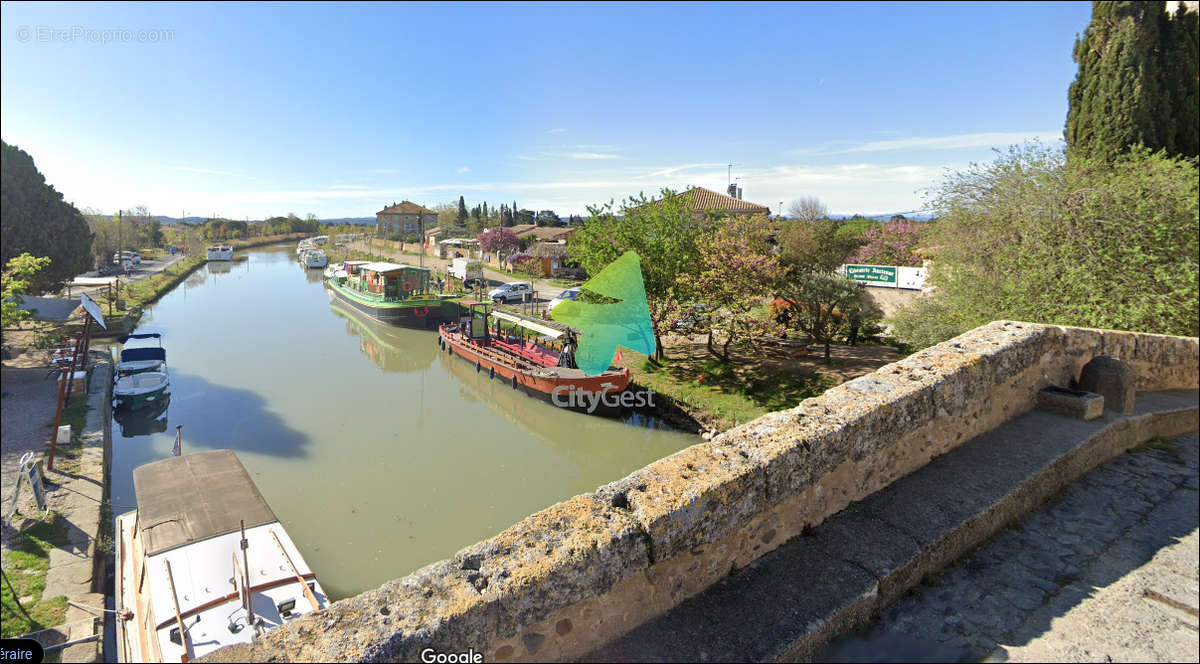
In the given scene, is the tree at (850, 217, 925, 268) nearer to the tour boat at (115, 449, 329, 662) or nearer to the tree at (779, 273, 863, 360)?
the tree at (779, 273, 863, 360)

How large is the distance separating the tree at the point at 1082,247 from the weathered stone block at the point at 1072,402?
6188 millimetres

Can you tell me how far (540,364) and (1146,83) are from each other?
1796cm

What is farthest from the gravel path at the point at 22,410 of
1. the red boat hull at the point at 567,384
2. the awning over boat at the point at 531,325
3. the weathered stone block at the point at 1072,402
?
the weathered stone block at the point at 1072,402

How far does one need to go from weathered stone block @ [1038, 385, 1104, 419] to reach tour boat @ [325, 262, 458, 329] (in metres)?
27.2

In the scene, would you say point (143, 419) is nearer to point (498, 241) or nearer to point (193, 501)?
point (193, 501)

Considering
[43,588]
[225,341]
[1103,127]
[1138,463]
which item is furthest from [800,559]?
[225,341]

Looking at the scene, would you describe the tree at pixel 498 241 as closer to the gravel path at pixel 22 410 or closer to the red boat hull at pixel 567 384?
the red boat hull at pixel 567 384

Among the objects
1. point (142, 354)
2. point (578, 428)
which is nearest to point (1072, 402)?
point (578, 428)

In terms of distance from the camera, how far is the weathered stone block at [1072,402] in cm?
531

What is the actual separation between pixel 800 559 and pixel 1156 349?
744 cm

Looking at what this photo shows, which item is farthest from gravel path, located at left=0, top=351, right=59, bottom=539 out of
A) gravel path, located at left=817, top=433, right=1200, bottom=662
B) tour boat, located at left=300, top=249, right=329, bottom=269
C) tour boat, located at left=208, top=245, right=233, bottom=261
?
tour boat, located at left=208, top=245, right=233, bottom=261

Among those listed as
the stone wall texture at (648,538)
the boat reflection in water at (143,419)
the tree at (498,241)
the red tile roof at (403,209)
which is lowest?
the boat reflection in water at (143,419)

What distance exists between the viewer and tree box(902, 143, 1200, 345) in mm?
9922

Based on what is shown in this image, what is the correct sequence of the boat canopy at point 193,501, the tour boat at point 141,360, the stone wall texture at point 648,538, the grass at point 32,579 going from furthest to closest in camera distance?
the tour boat at point 141,360, the boat canopy at point 193,501, the grass at point 32,579, the stone wall texture at point 648,538
